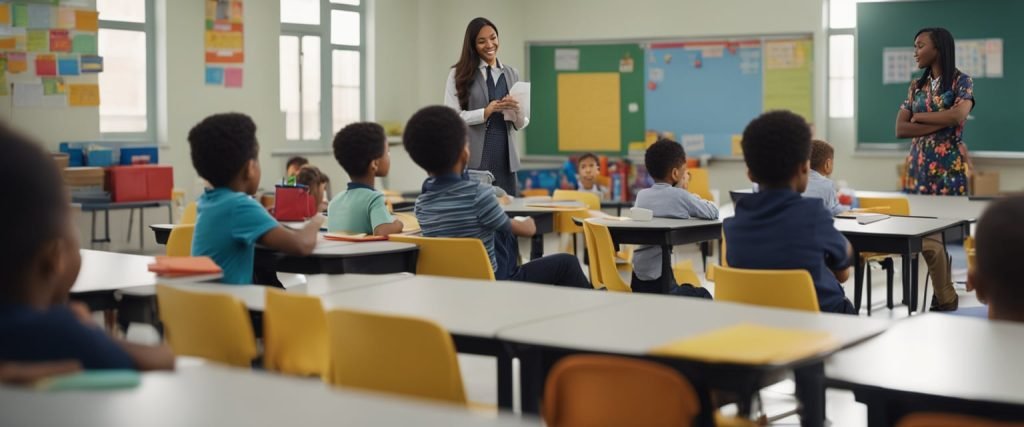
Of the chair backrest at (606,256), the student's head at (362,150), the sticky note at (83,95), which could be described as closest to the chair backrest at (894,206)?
the chair backrest at (606,256)

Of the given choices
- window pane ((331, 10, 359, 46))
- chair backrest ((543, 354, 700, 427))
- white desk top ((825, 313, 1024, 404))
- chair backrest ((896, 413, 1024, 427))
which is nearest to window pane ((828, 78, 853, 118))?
window pane ((331, 10, 359, 46))

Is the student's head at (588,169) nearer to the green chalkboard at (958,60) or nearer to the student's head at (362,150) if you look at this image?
the green chalkboard at (958,60)

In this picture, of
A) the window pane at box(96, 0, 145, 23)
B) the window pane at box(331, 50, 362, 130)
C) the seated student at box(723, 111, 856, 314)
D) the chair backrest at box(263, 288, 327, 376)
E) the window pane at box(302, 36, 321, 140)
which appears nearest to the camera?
the chair backrest at box(263, 288, 327, 376)

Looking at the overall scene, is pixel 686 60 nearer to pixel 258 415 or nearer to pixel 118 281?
pixel 118 281

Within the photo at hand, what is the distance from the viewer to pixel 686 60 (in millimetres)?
10805

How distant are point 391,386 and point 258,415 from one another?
831 millimetres

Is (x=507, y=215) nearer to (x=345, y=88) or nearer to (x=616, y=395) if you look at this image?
(x=616, y=395)

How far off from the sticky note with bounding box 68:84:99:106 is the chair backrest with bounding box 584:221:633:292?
537cm

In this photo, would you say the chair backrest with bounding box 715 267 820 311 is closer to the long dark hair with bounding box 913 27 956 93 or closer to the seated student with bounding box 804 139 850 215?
the seated student with bounding box 804 139 850 215

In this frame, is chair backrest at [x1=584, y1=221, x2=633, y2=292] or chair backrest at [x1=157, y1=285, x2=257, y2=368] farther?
chair backrest at [x1=584, y1=221, x2=633, y2=292]

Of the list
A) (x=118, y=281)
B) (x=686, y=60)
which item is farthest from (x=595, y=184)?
(x=118, y=281)

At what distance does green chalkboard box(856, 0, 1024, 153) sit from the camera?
9258mm

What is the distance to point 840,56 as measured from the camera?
10.3m

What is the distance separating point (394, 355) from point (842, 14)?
8772mm
